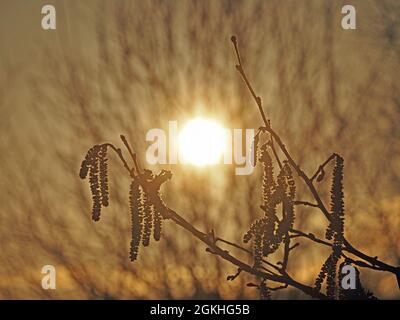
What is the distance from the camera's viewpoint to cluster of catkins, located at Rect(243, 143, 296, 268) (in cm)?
136

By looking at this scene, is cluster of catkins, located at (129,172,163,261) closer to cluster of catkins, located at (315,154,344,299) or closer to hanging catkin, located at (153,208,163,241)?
hanging catkin, located at (153,208,163,241)

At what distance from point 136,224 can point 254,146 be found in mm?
364

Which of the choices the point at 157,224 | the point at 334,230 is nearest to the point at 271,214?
the point at 334,230

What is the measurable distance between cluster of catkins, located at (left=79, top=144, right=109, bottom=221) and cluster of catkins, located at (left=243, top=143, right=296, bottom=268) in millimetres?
355

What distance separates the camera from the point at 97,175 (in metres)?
1.46

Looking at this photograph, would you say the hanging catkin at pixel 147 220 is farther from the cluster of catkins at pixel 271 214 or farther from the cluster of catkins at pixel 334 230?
the cluster of catkins at pixel 334 230

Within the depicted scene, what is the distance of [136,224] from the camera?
1370mm

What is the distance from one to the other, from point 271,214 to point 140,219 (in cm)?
30

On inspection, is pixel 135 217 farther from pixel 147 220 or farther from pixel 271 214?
pixel 271 214

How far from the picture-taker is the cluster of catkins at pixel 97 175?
1401 millimetres

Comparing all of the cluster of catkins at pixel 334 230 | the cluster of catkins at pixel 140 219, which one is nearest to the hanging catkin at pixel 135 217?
the cluster of catkins at pixel 140 219

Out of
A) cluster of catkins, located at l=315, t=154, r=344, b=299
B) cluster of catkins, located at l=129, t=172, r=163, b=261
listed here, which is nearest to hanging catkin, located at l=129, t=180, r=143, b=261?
cluster of catkins, located at l=129, t=172, r=163, b=261

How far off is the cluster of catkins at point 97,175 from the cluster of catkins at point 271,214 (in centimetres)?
35

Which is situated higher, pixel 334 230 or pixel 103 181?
pixel 103 181
